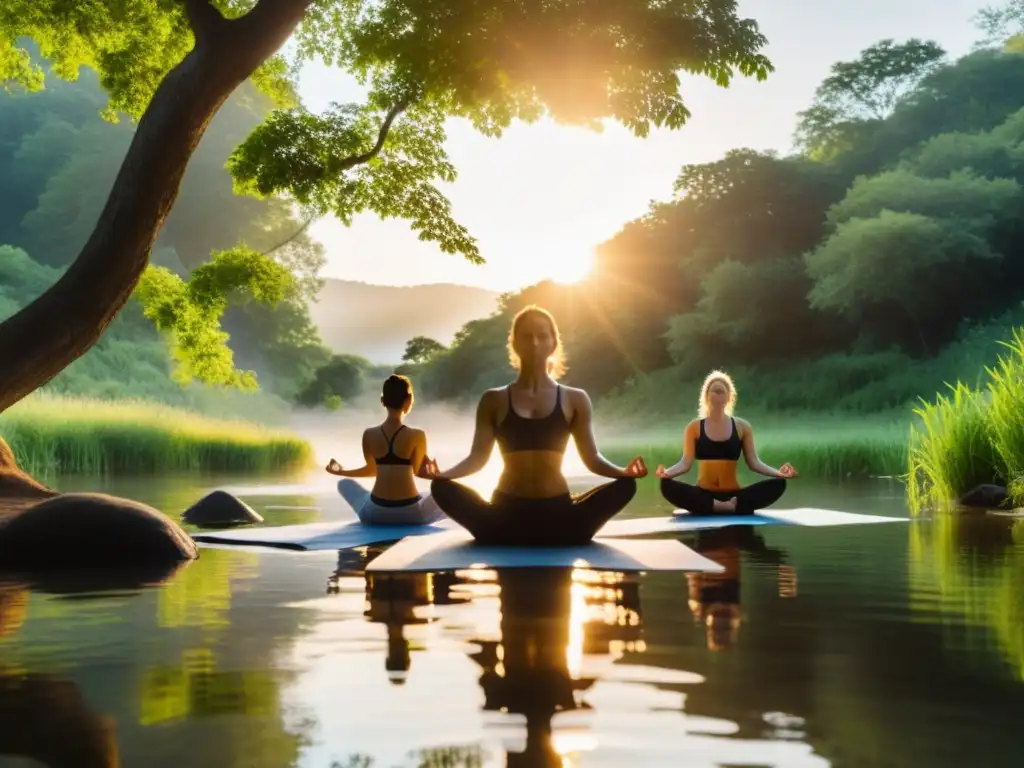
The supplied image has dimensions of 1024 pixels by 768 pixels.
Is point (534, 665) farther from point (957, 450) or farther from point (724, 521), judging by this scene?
point (957, 450)

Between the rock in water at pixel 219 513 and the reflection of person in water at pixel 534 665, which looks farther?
the rock in water at pixel 219 513

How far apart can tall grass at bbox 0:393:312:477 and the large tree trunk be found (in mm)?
11275

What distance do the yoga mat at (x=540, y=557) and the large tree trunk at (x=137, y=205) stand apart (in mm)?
4567

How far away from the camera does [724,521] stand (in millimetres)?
11695

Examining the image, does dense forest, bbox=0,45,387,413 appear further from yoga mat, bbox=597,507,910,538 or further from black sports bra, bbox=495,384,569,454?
black sports bra, bbox=495,384,569,454

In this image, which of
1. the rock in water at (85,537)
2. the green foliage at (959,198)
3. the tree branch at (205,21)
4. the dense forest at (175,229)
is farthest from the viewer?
the dense forest at (175,229)

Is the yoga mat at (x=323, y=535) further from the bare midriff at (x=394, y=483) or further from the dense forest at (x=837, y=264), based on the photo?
the dense forest at (x=837, y=264)

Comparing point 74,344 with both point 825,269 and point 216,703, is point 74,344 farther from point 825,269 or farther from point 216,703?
point 825,269

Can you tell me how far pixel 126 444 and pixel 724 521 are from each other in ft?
51.5

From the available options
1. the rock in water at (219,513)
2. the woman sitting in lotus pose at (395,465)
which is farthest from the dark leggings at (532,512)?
the rock in water at (219,513)

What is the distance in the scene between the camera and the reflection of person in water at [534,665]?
11.4ft

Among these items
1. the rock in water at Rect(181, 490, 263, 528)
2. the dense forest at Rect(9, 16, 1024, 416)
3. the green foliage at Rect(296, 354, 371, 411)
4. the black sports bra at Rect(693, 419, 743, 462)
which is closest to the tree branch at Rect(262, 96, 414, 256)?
the rock in water at Rect(181, 490, 263, 528)

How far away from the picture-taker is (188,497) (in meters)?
16.4

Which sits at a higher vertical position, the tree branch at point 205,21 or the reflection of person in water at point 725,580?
the tree branch at point 205,21
